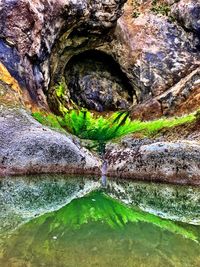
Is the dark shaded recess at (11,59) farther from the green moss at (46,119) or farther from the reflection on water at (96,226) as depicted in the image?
the reflection on water at (96,226)

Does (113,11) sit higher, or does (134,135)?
(113,11)

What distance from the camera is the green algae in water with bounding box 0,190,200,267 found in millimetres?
4629

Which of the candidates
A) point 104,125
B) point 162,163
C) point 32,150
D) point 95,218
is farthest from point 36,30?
point 95,218

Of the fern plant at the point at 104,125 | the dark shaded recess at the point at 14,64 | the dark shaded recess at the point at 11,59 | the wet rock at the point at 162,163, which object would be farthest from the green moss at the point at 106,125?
the wet rock at the point at 162,163

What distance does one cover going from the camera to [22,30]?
16156 millimetres

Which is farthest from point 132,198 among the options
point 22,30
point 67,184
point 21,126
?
point 22,30

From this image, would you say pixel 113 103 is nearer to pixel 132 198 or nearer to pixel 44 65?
pixel 44 65

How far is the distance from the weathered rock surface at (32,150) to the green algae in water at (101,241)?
4.46m

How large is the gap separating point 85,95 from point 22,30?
21.3ft

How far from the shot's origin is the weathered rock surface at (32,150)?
453 inches

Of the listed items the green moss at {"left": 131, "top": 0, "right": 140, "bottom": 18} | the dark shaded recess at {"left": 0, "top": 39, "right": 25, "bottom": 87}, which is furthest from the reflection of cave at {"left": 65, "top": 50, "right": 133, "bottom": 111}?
the dark shaded recess at {"left": 0, "top": 39, "right": 25, "bottom": 87}

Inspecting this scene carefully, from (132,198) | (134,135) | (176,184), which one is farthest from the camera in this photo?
(134,135)

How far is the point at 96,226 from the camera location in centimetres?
620

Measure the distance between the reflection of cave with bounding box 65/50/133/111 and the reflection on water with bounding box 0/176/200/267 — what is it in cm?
1177
